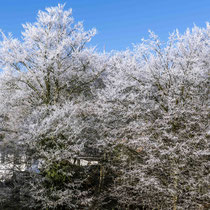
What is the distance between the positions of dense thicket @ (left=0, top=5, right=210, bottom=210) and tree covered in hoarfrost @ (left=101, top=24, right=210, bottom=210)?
0.15 feet

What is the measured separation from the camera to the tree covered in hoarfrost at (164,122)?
739 cm

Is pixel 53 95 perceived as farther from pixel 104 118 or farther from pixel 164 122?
pixel 164 122

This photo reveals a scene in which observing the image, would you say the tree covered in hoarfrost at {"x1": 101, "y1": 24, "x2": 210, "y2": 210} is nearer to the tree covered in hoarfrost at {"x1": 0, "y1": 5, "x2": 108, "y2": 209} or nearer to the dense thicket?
the dense thicket

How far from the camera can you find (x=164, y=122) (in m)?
8.22

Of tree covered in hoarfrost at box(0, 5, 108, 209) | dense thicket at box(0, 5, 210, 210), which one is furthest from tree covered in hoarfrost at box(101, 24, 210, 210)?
tree covered in hoarfrost at box(0, 5, 108, 209)

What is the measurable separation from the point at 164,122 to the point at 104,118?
10.5 feet

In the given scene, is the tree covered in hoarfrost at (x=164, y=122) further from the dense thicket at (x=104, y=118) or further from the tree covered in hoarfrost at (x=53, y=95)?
Result: the tree covered in hoarfrost at (x=53, y=95)

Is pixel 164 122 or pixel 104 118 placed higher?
pixel 104 118

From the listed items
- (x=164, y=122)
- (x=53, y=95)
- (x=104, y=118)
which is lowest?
(x=164, y=122)

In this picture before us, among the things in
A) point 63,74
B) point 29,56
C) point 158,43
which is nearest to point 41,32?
point 29,56

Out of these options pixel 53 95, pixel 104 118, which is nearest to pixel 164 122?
pixel 104 118

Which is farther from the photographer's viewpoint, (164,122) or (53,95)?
(53,95)

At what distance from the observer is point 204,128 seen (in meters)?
7.48

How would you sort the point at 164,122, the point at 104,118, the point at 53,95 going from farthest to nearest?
the point at 53,95 → the point at 104,118 → the point at 164,122
